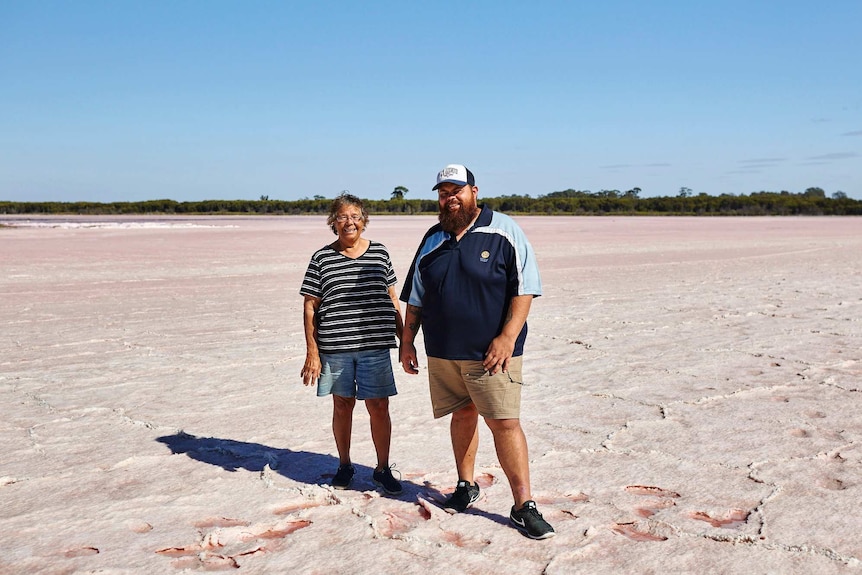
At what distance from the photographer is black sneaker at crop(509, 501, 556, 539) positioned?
3.64 meters

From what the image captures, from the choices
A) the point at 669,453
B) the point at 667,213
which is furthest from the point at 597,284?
the point at 667,213

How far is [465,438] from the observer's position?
4043mm

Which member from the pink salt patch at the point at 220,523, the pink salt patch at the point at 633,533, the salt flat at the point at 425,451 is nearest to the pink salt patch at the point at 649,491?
the salt flat at the point at 425,451

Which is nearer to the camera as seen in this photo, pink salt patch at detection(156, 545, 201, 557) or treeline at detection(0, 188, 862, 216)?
pink salt patch at detection(156, 545, 201, 557)

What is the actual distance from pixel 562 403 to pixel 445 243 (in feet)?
9.29

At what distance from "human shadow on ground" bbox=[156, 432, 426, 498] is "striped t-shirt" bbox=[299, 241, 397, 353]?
2.65 feet

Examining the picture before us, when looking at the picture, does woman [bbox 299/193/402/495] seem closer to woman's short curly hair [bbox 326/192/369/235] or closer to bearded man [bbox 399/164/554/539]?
woman's short curly hair [bbox 326/192/369/235]

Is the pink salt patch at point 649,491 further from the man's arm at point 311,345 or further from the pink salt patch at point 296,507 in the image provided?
the man's arm at point 311,345

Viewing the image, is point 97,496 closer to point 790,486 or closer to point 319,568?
point 319,568

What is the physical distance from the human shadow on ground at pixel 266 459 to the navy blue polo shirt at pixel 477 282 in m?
1.11

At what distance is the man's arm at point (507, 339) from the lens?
3561 mm

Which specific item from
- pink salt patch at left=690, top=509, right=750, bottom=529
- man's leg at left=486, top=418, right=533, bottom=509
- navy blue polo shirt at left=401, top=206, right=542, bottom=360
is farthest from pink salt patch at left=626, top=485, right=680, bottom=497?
navy blue polo shirt at left=401, top=206, right=542, bottom=360

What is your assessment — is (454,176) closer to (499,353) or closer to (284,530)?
(499,353)

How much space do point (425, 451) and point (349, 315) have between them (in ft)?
4.16
